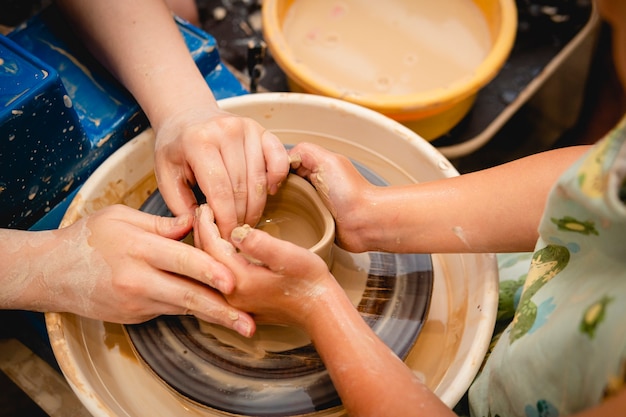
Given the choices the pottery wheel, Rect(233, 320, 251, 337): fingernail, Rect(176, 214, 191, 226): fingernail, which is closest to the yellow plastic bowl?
the pottery wheel

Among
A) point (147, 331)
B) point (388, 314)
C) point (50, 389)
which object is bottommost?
point (50, 389)

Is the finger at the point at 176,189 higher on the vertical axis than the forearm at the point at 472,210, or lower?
higher

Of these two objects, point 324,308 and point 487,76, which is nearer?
point 324,308

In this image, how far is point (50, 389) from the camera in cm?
129

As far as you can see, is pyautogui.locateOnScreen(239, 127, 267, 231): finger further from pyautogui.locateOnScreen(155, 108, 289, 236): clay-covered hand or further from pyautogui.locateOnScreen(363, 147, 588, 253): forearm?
pyautogui.locateOnScreen(363, 147, 588, 253): forearm

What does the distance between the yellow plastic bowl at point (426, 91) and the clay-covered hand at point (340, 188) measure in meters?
0.47

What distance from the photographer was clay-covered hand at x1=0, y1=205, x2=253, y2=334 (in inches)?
34.5

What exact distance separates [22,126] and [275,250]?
0.51 m

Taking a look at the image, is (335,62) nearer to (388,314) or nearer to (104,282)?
(388,314)

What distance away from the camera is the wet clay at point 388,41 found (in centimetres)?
177

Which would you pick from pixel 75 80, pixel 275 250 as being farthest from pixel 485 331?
pixel 75 80

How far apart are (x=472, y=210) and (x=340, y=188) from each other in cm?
25

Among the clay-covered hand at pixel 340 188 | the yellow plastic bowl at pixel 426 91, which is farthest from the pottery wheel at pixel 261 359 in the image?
the yellow plastic bowl at pixel 426 91

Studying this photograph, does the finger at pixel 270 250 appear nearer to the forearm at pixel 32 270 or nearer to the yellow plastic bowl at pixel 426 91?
the forearm at pixel 32 270
